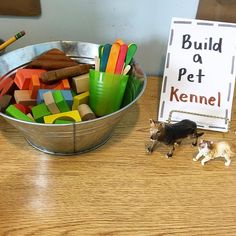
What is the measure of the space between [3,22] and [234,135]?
1.60ft

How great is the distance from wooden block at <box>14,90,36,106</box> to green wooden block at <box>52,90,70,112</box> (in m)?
0.05

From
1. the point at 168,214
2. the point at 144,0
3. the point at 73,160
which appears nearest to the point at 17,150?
the point at 73,160

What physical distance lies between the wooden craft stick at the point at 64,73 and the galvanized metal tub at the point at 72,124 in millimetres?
32

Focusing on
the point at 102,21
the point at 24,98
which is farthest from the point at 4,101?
the point at 102,21

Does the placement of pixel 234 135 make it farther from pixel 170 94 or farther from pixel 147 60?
pixel 147 60

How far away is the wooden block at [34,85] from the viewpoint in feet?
1.83

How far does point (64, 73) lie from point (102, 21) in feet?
0.56

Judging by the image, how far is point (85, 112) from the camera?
533 millimetres

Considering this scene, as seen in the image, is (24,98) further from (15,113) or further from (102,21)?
(102,21)

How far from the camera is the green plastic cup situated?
1.76 feet

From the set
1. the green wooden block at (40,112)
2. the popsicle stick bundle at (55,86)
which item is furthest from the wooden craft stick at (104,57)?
the green wooden block at (40,112)

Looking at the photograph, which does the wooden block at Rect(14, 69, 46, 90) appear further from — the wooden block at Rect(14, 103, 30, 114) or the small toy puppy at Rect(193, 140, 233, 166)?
the small toy puppy at Rect(193, 140, 233, 166)

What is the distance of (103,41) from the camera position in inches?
27.8

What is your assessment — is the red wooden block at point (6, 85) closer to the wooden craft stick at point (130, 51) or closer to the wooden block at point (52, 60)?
the wooden block at point (52, 60)
